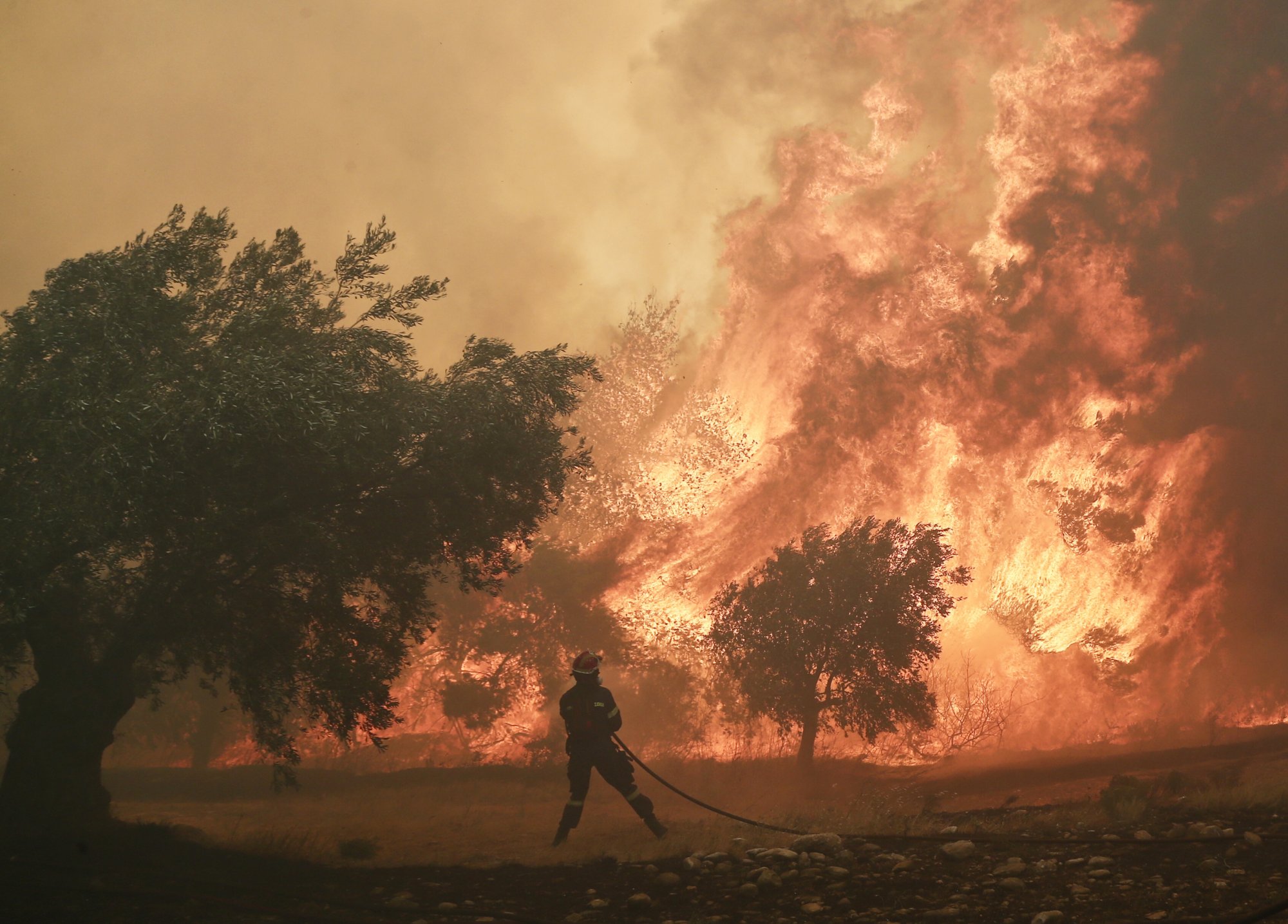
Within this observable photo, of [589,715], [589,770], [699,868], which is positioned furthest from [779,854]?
[589,715]

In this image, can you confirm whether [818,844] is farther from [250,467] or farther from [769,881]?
[250,467]

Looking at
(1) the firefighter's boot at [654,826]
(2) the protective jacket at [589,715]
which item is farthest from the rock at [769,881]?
(2) the protective jacket at [589,715]

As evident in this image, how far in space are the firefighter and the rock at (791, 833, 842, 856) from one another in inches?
130

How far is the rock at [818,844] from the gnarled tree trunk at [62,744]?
11992mm

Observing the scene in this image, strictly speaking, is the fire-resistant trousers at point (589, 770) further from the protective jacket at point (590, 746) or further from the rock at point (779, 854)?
the rock at point (779, 854)

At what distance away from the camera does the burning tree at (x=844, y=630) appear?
29.3m

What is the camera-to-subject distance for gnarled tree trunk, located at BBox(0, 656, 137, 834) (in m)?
14.6

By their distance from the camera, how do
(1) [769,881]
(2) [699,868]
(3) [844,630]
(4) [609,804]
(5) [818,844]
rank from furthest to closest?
(3) [844,630]
(4) [609,804]
(5) [818,844]
(2) [699,868]
(1) [769,881]

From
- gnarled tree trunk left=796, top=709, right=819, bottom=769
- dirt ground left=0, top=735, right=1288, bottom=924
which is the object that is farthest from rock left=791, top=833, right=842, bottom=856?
gnarled tree trunk left=796, top=709, right=819, bottom=769

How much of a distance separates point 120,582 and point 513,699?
30.3 metres

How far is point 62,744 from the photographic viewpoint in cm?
1523

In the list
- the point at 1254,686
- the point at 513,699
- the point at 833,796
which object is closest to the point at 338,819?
the point at 833,796

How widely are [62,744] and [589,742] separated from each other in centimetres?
947

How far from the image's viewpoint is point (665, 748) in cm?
4547
